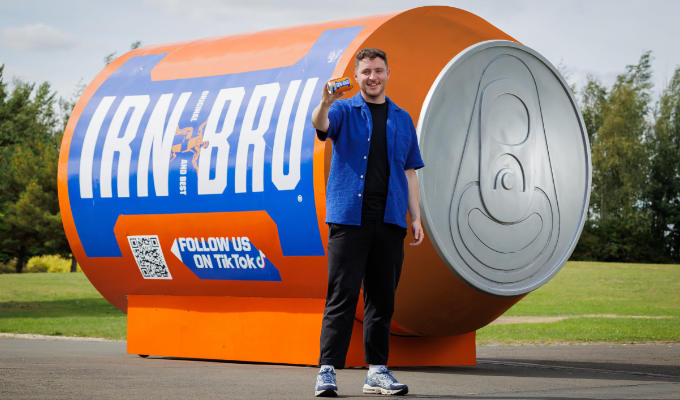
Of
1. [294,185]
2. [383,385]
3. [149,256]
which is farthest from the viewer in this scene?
[149,256]

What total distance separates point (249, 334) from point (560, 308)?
625 inches

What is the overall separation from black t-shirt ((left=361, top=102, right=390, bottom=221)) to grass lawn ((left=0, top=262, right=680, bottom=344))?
7.03 metres

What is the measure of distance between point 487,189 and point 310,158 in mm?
1455

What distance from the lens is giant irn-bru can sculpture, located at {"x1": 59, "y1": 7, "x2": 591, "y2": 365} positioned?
7.41 m

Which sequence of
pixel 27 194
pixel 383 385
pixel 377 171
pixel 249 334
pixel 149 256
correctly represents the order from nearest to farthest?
pixel 383 385, pixel 377 171, pixel 249 334, pixel 149 256, pixel 27 194

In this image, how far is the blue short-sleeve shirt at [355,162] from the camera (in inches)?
227

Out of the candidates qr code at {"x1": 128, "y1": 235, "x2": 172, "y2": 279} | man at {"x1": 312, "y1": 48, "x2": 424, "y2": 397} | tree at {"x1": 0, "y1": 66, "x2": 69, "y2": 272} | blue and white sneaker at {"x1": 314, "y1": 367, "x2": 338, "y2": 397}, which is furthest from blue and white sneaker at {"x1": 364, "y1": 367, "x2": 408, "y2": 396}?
tree at {"x1": 0, "y1": 66, "x2": 69, "y2": 272}

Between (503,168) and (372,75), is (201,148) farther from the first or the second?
(372,75)

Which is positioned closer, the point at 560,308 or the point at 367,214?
the point at 367,214

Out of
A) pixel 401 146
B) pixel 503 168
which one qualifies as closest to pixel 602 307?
pixel 503 168

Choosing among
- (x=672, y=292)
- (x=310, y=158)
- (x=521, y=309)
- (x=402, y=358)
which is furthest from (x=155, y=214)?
(x=672, y=292)

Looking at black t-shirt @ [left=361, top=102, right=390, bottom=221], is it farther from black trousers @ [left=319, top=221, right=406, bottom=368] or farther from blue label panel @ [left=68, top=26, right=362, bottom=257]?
blue label panel @ [left=68, top=26, right=362, bottom=257]

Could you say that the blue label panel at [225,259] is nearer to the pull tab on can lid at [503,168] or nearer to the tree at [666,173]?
the pull tab on can lid at [503,168]

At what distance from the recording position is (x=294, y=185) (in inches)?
287
